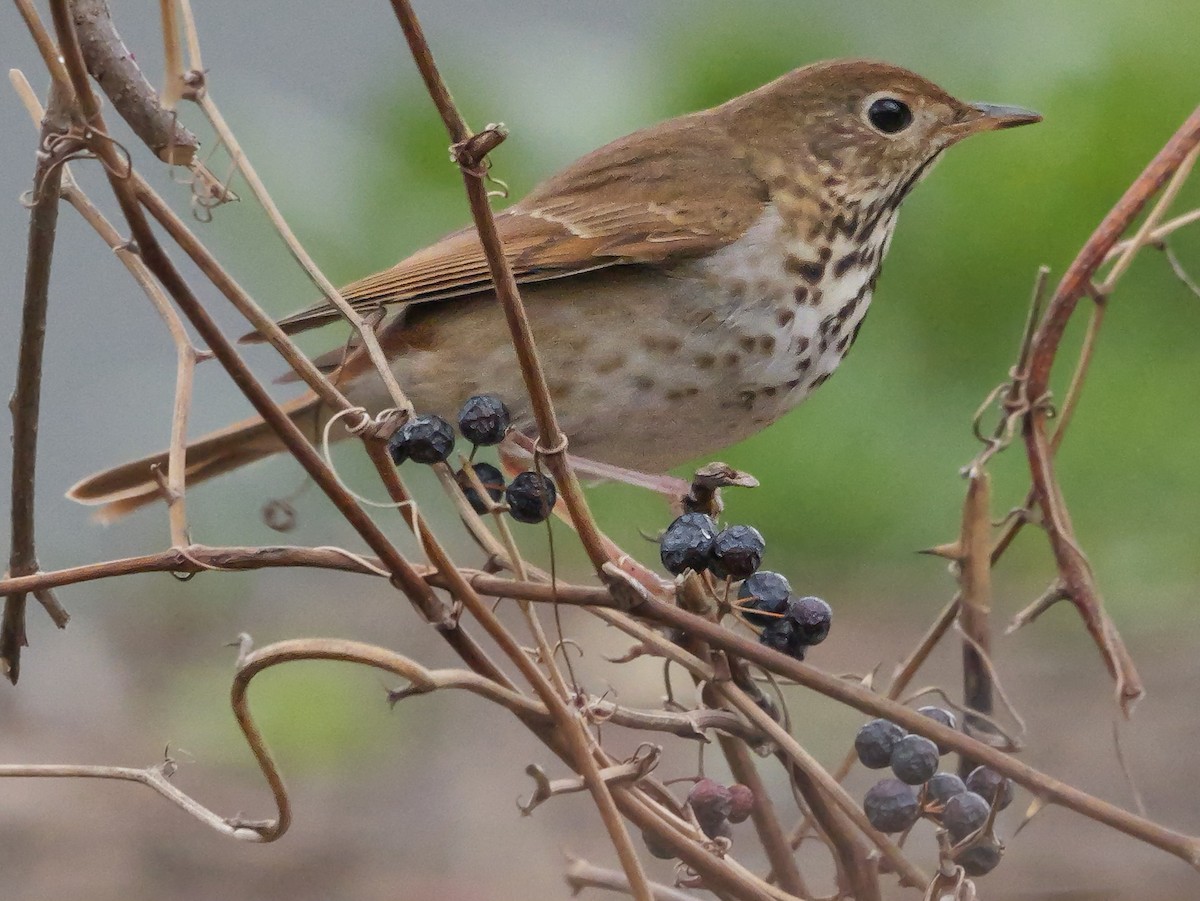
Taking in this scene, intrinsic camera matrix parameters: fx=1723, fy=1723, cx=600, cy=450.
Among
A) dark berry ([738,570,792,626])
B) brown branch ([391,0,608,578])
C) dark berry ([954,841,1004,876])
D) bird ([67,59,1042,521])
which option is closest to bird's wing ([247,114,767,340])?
bird ([67,59,1042,521])

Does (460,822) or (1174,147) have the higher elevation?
(1174,147)

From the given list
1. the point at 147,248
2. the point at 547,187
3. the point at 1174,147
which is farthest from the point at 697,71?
the point at 147,248

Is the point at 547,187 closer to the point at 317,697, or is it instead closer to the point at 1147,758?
the point at 317,697

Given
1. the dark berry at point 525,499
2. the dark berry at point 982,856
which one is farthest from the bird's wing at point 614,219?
the dark berry at point 982,856

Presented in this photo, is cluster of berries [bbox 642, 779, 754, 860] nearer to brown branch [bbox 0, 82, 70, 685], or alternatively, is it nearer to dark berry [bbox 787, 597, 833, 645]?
dark berry [bbox 787, 597, 833, 645]

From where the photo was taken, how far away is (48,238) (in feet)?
3.48

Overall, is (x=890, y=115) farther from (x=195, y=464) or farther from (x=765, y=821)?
(x=765, y=821)

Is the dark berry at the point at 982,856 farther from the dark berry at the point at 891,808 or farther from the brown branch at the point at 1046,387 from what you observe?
the brown branch at the point at 1046,387

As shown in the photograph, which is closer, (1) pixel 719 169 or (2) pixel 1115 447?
(1) pixel 719 169

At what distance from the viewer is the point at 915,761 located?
118cm

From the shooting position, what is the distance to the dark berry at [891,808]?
45.1 inches

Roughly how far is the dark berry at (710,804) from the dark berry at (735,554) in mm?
144

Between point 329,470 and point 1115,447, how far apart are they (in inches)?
88.0

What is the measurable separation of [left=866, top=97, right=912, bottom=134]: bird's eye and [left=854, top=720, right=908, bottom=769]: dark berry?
1.02m
